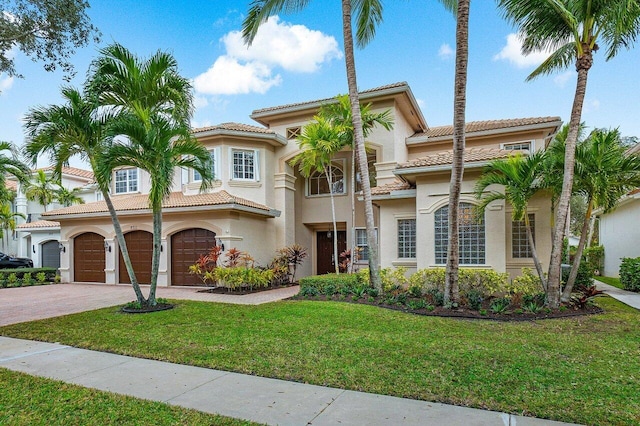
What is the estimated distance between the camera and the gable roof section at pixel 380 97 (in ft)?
53.2

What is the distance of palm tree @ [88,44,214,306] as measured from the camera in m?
9.57

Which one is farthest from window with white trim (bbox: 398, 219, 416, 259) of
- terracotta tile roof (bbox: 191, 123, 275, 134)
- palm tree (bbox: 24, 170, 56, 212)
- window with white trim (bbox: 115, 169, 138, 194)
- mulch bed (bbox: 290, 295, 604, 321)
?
palm tree (bbox: 24, 170, 56, 212)

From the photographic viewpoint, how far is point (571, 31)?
372 inches

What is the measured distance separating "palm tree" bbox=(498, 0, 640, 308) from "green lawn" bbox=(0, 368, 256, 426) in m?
8.65

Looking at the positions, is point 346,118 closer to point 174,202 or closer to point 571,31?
point 571,31

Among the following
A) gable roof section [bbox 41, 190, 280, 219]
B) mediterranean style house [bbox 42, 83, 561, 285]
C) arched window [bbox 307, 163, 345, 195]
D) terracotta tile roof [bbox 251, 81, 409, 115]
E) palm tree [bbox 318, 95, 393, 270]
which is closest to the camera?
palm tree [bbox 318, 95, 393, 270]

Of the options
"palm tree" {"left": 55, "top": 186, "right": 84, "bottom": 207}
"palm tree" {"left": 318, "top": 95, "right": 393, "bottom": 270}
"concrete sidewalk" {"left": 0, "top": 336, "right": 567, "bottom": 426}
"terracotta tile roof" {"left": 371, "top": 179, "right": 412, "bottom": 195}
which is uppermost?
"palm tree" {"left": 318, "top": 95, "right": 393, "bottom": 270}

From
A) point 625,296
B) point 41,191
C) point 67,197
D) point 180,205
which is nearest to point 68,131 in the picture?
point 180,205

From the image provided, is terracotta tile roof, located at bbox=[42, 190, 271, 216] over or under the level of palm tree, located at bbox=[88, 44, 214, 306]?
under

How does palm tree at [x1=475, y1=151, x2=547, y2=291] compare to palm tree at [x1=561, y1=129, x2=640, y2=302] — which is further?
palm tree at [x1=475, y1=151, x2=547, y2=291]

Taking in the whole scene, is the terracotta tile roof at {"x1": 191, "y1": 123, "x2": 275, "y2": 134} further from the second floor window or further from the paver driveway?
the paver driveway

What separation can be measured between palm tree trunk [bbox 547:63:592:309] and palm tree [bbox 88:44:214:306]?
354 inches

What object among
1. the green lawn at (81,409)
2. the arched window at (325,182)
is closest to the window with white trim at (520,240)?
the arched window at (325,182)

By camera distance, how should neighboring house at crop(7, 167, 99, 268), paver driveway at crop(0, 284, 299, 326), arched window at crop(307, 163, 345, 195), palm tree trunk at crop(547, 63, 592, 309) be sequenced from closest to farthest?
palm tree trunk at crop(547, 63, 592, 309) → paver driveway at crop(0, 284, 299, 326) → arched window at crop(307, 163, 345, 195) → neighboring house at crop(7, 167, 99, 268)
